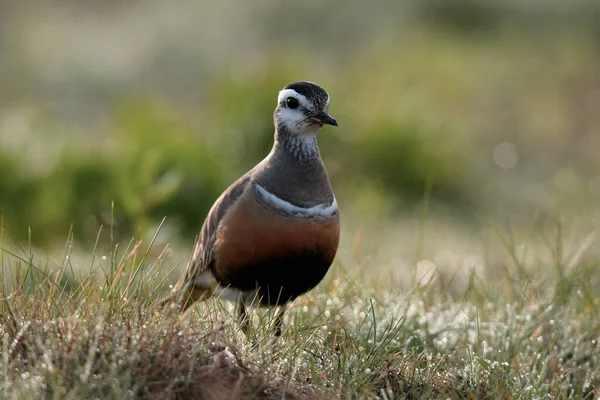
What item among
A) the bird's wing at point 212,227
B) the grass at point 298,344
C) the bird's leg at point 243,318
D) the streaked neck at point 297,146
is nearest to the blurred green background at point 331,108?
the bird's wing at point 212,227

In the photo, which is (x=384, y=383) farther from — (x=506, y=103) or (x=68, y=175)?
(x=506, y=103)

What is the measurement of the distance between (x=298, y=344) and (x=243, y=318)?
0.46 metres

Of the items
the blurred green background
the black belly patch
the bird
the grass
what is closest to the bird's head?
the bird

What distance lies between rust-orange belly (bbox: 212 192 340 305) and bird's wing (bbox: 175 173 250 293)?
0.27 ft

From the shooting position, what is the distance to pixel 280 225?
183 inches

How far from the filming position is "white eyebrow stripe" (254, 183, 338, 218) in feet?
15.3

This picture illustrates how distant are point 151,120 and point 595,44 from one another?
6.67 meters

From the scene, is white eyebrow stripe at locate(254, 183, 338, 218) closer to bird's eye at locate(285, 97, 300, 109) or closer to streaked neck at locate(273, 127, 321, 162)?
streaked neck at locate(273, 127, 321, 162)

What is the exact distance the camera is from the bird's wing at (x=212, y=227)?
4895 millimetres

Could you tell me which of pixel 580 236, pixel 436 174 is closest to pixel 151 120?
pixel 436 174

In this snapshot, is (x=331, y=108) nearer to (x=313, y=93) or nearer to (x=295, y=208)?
(x=313, y=93)

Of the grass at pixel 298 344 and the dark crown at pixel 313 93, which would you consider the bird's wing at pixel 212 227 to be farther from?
the dark crown at pixel 313 93

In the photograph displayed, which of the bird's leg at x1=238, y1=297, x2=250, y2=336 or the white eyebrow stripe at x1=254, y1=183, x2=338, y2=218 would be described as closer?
the bird's leg at x1=238, y1=297, x2=250, y2=336

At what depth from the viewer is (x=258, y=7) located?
14227 millimetres
